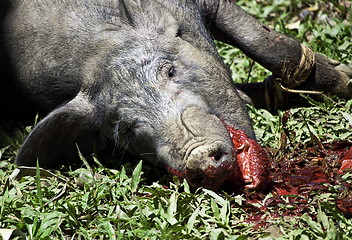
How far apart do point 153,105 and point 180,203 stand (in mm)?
590

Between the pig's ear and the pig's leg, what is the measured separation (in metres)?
1.19

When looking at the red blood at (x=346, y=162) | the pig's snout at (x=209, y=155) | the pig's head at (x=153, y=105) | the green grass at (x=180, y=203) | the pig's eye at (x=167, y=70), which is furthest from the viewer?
the pig's eye at (x=167, y=70)

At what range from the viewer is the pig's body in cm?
385

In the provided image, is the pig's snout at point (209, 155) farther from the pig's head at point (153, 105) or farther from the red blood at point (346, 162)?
the red blood at point (346, 162)

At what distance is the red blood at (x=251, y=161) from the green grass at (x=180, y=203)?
8 cm

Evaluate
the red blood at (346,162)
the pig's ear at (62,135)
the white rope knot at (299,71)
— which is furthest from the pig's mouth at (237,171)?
the white rope knot at (299,71)

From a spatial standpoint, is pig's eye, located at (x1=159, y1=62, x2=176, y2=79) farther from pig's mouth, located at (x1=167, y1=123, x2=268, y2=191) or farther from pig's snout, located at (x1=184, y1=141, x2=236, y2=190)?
pig's snout, located at (x1=184, y1=141, x2=236, y2=190)

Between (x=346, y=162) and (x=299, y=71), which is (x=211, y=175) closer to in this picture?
(x=346, y=162)

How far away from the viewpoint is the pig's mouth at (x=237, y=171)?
12.0 ft

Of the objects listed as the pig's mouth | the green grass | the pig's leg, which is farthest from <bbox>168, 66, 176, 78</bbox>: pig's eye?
the pig's leg

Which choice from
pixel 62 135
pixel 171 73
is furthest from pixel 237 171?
pixel 62 135

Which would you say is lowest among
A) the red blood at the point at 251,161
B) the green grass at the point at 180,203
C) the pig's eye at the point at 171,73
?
the green grass at the point at 180,203

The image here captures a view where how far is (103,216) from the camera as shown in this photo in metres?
3.74

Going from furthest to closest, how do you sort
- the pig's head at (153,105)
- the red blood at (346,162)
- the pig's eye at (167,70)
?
the pig's eye at (167,70)
the red blood at (346,162)
the pig's head at (153,105)
